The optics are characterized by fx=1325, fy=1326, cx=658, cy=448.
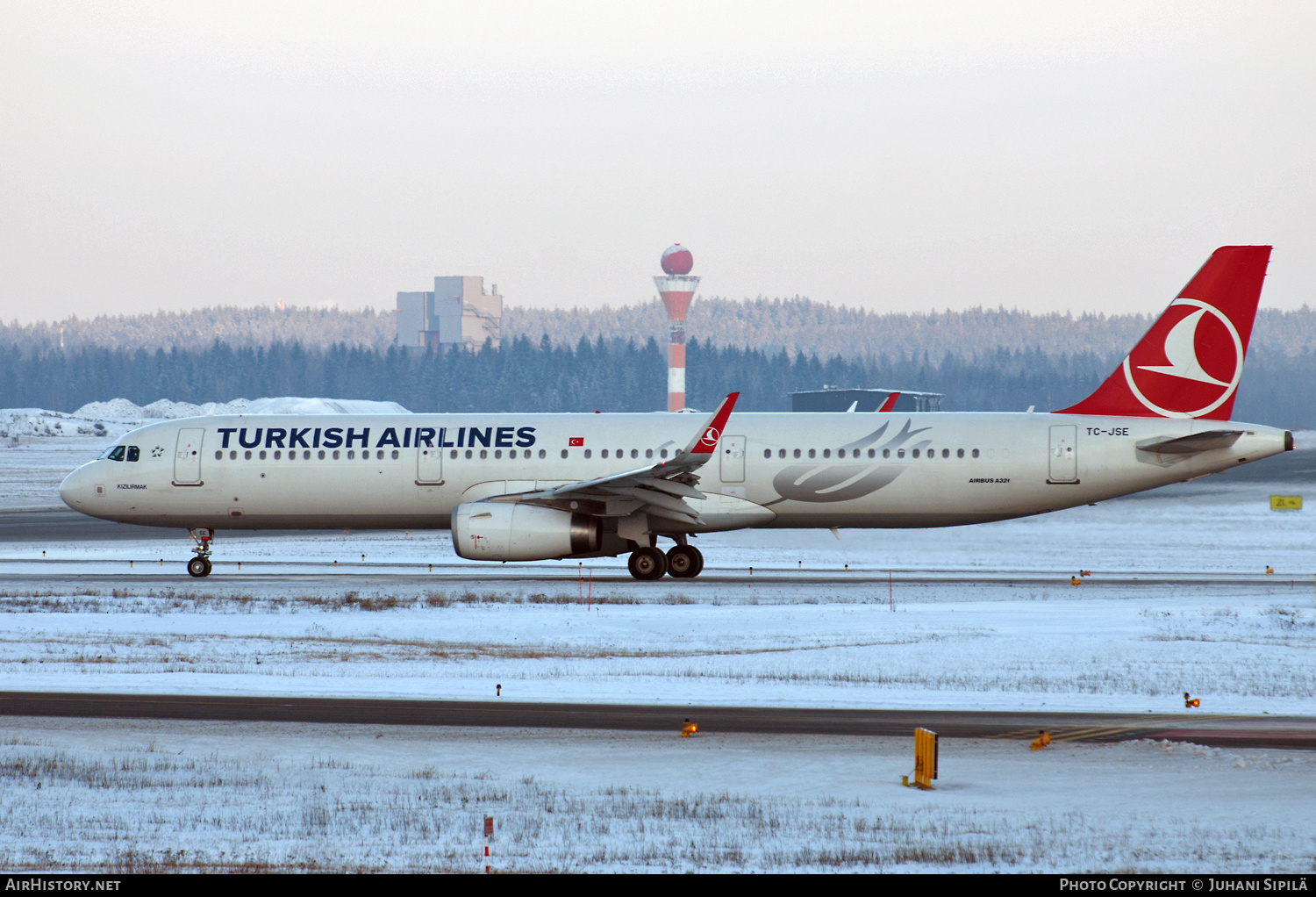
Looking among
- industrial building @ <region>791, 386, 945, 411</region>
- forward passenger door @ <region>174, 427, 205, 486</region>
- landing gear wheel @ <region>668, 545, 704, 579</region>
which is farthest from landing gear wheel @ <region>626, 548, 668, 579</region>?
industrial building @ <region>791, 386, 945, 411</region>

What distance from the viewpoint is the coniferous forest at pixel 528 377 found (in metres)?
159

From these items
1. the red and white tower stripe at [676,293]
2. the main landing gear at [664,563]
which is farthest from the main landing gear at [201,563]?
the red and white tower stripe at [676,293]

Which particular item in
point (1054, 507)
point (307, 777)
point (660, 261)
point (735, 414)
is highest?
point (660, 261)

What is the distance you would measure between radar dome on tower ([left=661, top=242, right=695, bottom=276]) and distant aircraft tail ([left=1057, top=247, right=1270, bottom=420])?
113036mm

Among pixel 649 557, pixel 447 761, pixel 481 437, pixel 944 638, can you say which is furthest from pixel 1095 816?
pixel 481 437

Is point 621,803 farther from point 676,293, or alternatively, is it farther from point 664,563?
point 676,293

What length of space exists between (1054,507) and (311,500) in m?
17.0

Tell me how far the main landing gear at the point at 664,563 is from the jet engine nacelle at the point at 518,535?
1688 mm

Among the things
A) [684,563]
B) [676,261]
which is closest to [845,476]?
[684,563]

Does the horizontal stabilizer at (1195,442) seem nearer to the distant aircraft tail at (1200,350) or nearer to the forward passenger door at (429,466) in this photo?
the distant aircraft tail at (1200,350)

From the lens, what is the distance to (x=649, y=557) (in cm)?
2934

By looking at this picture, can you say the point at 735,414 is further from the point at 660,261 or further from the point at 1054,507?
the point at 660,261

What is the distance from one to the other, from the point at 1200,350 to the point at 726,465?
10.8m

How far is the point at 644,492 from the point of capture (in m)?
28.6
